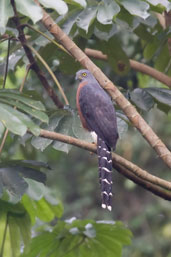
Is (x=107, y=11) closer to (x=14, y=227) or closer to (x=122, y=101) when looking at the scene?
(x=122, y=101)

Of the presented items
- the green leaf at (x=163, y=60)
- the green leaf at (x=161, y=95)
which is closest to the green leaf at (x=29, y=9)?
the green leaf at (x=161, y=95)

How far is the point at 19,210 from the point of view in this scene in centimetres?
299

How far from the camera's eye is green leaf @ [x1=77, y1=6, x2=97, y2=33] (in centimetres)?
297

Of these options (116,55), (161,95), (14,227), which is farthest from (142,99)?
(14,227)

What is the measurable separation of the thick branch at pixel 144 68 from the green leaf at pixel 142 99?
0.27 m

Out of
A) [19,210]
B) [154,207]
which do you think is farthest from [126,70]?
[154,207]

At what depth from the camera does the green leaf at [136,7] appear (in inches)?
109

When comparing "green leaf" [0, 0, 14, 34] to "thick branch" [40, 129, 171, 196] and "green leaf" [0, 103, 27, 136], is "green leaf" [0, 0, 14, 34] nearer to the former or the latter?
"green leaf" [0, 103, 27, 136]

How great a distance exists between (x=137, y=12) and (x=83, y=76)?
116 centimetres

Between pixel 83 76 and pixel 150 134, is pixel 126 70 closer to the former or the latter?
pixel 83 76

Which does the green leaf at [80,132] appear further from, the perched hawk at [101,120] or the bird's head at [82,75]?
the bird's head at [82,75]

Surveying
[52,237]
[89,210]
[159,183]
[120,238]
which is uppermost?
[159,183]

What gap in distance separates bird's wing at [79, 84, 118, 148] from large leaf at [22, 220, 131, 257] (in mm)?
445

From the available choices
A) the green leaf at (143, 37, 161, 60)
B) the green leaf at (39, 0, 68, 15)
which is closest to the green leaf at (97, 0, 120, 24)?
the green leaf at (39, 0, 68, 15)
